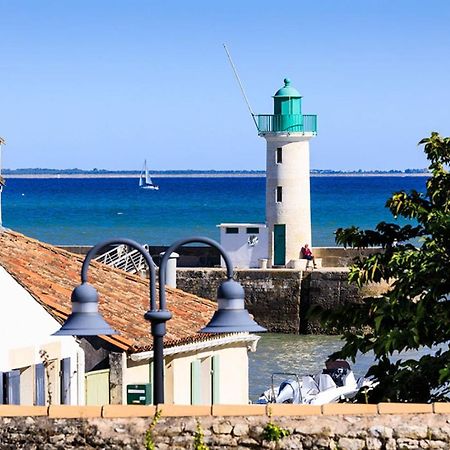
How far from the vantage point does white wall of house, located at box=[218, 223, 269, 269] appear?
64.6m

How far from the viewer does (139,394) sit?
1861 cm

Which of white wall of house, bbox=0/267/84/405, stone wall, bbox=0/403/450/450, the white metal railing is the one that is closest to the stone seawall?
the white metal railing

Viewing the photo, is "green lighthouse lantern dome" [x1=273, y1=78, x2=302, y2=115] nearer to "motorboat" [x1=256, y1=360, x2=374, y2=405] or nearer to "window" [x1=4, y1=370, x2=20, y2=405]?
"motorboat" [x1=256, y1=360, x2=374, y2=405]

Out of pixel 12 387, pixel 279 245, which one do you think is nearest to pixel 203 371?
pixel 12 387

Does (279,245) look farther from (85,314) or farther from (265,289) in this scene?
(85,314)

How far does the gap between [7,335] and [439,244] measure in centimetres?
493

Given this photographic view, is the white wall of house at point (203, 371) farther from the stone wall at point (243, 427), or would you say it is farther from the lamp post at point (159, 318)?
the stone wall at point (243, 427)

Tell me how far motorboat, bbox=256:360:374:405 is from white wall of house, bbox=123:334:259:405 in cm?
852

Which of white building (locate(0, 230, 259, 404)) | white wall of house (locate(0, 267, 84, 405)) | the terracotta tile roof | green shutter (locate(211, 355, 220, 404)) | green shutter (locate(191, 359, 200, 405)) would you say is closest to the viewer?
white wall of house (locate(0, 267, 84, 405))

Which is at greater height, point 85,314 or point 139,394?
point 85,314

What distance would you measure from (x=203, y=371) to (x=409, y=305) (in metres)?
7.05

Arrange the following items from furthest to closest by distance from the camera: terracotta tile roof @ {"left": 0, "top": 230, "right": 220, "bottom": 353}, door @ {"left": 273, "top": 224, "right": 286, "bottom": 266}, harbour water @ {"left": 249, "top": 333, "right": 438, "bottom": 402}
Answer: door @ {"left": 273, "top": 224, "right": 286, "bottom": 266}, harbour water @ {"left": 249, "top": 333, "right": 438, "bottom": 402}, terracotta tile roof @ {"left": 0, "top": 230, "right": 220, "bottom": 353}

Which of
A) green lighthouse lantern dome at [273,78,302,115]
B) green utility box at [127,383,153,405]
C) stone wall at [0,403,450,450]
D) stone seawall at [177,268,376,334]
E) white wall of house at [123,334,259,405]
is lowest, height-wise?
stone wall at [0,403,450,450]

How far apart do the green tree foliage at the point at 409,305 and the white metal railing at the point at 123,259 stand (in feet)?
120
